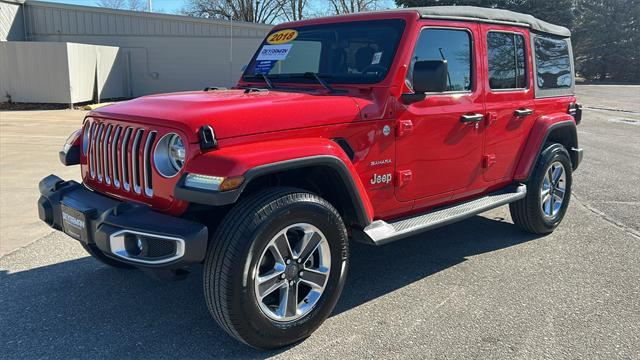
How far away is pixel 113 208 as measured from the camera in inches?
117

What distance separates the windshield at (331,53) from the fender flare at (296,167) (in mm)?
835

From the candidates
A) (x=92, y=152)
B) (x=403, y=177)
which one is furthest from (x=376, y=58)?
(x=92, y=152)

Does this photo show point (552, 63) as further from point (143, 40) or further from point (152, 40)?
point (143, 40)

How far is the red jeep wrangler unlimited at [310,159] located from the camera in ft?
9.39

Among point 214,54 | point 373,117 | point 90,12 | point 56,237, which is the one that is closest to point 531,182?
point 373,117

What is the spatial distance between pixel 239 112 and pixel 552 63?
3.72 metres

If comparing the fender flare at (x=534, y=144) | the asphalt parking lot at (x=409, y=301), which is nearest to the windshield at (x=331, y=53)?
the asphalt parking lot at (x=409, y=301)

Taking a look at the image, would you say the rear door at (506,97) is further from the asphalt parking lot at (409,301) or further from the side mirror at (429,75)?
the side mirror at (429,75)

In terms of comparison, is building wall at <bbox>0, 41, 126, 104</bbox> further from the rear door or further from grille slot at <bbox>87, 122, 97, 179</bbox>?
→ the rear door

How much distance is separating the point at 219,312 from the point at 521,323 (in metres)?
1.91

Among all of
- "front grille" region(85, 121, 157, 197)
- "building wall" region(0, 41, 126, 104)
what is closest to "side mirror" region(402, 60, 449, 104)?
"front grille" region(85, 121, 157, 197)

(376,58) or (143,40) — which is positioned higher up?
(143,40)

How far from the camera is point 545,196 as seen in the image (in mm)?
5285

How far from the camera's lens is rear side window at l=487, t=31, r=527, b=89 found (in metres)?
4.58
